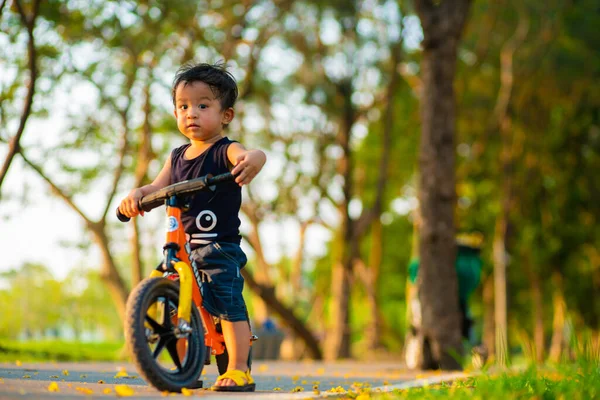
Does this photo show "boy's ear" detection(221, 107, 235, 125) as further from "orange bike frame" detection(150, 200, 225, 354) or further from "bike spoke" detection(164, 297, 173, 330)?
"bike spoke" detection(164, 297, 173, 330)

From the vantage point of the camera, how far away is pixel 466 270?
1331cm

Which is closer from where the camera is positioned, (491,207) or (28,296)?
(28,296)

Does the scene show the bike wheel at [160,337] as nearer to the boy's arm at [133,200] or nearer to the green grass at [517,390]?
the boy's arm at [133,200]

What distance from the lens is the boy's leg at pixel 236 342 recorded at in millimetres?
4988

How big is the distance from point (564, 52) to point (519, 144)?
13.2 feet

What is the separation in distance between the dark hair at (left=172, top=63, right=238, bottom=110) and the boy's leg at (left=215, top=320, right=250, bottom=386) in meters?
1.25

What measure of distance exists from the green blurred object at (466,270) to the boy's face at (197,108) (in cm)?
837

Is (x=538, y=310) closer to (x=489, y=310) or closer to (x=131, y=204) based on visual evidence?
(x=489, y=310)

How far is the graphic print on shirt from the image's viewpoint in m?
4.98

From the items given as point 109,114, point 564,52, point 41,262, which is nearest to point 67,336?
point 41,262

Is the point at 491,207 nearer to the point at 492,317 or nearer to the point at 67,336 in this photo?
the point at 492,317

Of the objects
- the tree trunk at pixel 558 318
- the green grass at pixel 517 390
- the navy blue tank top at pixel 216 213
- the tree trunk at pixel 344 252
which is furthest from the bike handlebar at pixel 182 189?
the tree trunk at pixel 558 318

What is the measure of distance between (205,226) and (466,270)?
8892 mm

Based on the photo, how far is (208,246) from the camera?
4961 millimetres
